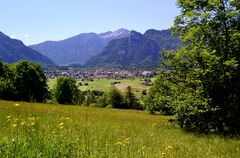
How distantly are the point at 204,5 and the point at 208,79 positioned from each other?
179 inches

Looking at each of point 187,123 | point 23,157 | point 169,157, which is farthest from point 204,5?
point 23,157

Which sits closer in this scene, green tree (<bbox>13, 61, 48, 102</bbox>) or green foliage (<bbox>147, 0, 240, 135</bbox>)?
green foliage (<bbox>147, 0, 240, 135</bbox>)

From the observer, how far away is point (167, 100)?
2148 centimetres

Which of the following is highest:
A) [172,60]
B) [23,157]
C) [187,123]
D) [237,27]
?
[237,27]

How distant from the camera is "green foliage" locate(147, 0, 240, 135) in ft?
63.8

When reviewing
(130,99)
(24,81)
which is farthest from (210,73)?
(130,99)

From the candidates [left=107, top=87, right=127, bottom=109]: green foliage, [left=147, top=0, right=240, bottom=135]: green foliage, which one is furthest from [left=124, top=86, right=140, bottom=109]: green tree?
[left=147, top=0, right=240, bottom=135]: green foliage

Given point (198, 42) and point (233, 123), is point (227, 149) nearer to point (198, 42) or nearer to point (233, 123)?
point (233, 123)

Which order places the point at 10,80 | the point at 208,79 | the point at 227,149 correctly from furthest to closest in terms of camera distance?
1. the point at 10,80
2. the point at 208,79
3. the point at 227,149

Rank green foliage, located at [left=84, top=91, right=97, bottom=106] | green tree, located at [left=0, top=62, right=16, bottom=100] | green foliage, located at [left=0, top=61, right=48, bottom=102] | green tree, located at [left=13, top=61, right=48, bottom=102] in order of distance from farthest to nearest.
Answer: green foliage, located at [left=84, top=91, right=97, bottom=106] < green tree, located at [left=13, top=61, right=48, bottom=102] < green foliage, located at [left=0, top=61, right=48, bottom=102] < green tree, located at [left=0, top=62, right=16, bottom=100]

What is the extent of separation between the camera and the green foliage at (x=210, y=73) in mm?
19438

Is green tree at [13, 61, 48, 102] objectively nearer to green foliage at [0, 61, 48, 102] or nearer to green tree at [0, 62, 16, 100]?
green foliage at [0, 61, 48, 102]

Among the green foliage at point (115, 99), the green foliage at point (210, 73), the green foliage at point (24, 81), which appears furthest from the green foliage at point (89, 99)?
the green foliage at point (210, 73)

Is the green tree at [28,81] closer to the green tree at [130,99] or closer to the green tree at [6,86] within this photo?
the green tree at [6,86]
